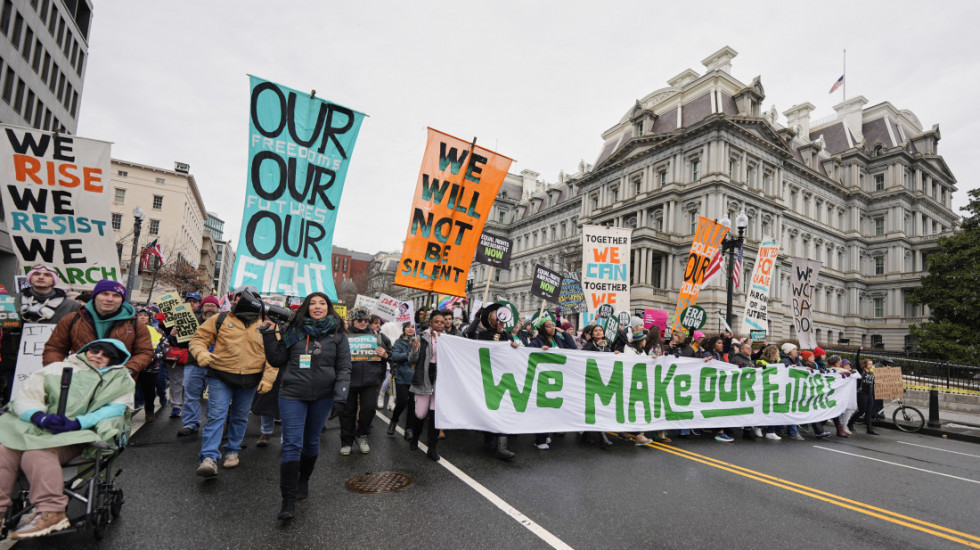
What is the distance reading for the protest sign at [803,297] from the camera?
1334cm

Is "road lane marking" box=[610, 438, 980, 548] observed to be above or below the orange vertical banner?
below

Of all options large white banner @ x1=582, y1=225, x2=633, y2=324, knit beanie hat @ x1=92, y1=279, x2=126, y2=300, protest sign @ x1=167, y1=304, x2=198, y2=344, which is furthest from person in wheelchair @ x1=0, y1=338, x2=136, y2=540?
large white banner @ x1=582, y1=225, x2=633, y2=324

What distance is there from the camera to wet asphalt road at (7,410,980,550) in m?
3.85

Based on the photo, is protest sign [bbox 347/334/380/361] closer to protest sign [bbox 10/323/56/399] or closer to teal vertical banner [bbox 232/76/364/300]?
teal vertical banner [bbox 232/76/364/300]

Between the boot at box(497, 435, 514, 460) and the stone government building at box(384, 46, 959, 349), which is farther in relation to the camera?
the stone government building at box(384, 46, 959, 349)


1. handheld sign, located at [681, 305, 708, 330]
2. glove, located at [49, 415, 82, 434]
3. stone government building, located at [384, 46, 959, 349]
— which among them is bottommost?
glove, located at [49, 415, 82, 434]

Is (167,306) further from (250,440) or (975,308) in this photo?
(975,308)

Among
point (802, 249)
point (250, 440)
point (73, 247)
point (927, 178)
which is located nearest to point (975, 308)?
point (802, 249)

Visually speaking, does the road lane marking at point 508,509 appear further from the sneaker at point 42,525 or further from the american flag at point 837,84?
the american flag at point 837,84

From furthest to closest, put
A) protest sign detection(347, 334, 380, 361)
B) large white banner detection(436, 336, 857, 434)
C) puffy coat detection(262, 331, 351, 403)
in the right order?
protest sign detection(347, 334, 380, 361) < large white banner detection(436, 336, 857, 434) < puffy coat detection(262, 331, 351, 403)

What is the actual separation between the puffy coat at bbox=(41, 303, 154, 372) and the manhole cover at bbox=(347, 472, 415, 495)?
7.59 ft

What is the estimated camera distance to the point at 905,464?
7.68 meters

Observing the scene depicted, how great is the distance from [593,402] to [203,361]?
532 centimetres

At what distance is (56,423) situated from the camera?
3.30 m
